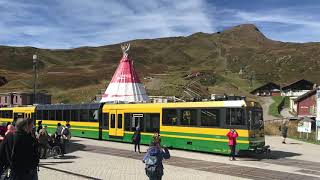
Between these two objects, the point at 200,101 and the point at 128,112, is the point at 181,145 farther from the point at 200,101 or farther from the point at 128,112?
the point at 128,112

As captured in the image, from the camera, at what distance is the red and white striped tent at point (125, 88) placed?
43.8 metres

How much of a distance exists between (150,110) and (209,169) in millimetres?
10804

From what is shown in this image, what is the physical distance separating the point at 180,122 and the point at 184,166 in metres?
7.43

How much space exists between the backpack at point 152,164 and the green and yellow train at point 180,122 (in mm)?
13716

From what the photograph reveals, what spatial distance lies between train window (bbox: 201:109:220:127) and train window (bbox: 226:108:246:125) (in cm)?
65

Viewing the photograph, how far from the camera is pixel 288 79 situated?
7662 inches

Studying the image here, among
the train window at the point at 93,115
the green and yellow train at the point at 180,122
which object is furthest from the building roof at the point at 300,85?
the train window at the point at 93,115

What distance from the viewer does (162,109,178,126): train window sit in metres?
28.1

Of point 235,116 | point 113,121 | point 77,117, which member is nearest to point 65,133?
point 235,116

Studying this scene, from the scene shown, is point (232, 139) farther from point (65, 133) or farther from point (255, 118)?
point (65, 133)

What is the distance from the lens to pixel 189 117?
27062 mm

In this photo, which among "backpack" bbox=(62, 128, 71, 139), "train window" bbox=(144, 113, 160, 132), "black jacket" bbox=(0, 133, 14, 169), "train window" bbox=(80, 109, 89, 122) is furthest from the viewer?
"train window" bbox=(80, 109, 89, 122)

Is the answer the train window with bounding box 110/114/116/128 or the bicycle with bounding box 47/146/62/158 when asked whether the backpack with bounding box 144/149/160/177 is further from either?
the train window with bounding box 110/114/116/128

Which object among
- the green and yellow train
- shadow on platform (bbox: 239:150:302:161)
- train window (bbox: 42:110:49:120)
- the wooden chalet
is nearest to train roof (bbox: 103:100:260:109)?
the green and yellow train
